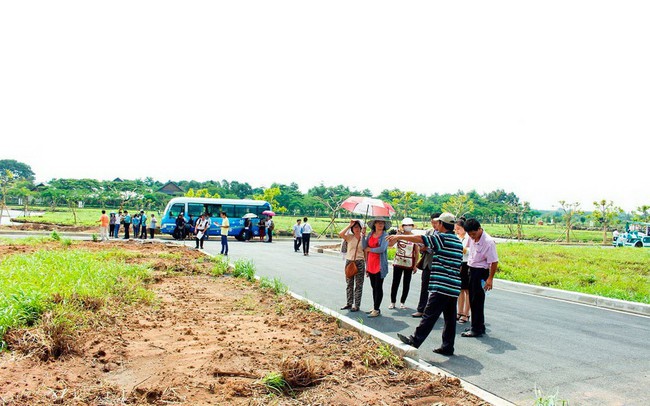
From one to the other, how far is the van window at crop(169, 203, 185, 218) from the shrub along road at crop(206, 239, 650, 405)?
21.5 meters

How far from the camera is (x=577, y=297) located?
1077cm

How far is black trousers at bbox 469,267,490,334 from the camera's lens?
685 centimetres

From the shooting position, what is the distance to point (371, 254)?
7906mm

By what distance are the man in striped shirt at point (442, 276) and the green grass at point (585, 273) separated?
700 centimetres

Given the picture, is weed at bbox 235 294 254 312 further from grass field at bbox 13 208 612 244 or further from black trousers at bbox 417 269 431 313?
grass field at bbox 13 208 612 244

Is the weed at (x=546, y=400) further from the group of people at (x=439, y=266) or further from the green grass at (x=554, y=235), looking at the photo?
the green grass at (x=554, y=235)

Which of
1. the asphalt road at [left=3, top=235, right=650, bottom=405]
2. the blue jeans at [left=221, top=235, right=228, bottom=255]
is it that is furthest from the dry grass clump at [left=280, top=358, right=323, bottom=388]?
the blue jeans at [left=221, top=235, right=228, bottom=255]

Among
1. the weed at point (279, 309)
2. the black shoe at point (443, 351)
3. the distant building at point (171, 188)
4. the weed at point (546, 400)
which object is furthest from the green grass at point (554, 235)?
the distant building at point (171, 188)

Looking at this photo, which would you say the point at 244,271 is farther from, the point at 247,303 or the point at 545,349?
the point at 545,349

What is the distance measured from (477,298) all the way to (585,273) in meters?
10.4

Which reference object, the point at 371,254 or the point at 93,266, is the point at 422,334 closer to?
the point at 371,254


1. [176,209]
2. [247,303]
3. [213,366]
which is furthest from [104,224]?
[213,366]

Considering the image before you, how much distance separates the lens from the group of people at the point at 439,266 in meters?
5.70

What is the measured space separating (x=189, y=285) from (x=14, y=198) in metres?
81.4
